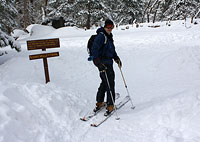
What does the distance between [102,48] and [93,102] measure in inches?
78.3

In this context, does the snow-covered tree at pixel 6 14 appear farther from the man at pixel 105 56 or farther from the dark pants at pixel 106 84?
the dark pants at pixel 106 84

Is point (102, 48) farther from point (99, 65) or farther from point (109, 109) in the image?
point (109, 109)

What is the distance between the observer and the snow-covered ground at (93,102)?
3.68 metres

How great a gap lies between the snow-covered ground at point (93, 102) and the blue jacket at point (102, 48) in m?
1.55

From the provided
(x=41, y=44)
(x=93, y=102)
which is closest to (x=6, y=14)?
(x=41, y=44)

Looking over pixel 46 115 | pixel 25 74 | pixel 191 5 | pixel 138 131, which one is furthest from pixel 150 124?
pixel 191 5

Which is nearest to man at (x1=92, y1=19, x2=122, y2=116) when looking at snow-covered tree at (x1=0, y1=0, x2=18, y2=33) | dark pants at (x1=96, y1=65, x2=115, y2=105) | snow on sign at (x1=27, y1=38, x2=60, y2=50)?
dark pants at (x1=96, y1=65, x2=115, y2=105)

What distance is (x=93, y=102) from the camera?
5.80m

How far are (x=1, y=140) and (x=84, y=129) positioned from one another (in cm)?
172

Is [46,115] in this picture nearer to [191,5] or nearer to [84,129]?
[84,129]

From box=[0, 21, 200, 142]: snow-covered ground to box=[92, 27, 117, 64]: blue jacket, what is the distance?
1549 mm

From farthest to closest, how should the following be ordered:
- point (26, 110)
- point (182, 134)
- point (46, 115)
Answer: point (46, 115) → point (26, 110) → point (182, 134)

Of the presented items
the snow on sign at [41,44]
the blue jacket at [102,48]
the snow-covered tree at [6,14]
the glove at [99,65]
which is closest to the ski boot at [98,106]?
the glove at [99,65]

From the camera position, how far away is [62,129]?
4.02m
